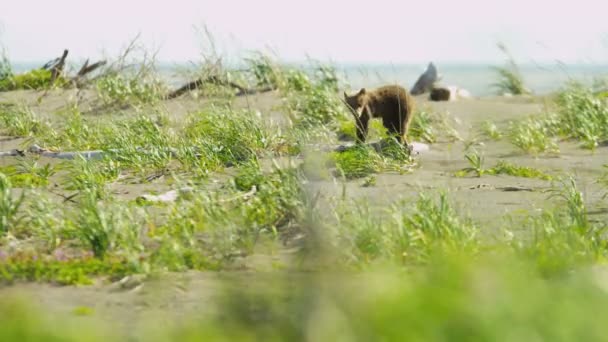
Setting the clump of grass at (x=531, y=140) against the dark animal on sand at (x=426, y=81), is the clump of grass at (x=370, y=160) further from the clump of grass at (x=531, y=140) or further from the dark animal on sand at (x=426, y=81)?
the dark animal on sand at (x=426, y=81)

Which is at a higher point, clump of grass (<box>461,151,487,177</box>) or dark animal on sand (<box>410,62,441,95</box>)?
clump of grass (<box>461,151,487,177</box>)

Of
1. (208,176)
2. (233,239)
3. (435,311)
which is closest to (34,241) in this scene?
(233,239)

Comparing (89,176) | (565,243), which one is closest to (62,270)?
(89,176)

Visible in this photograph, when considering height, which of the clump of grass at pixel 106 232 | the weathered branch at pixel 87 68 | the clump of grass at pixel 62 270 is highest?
the weathered branch at pixel 87 68

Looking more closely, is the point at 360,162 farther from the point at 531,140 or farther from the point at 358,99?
the point at 531,140

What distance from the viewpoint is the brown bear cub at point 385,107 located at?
9.98 meters

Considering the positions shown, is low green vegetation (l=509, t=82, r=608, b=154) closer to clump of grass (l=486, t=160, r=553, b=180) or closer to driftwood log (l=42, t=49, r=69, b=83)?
clump of grass (l=486, t=160, r=553, b=180)

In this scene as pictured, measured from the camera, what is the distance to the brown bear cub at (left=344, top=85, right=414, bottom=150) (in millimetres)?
9977

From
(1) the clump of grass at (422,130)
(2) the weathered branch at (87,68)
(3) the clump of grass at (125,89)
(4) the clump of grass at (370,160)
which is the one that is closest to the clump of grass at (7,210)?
(4) the clump of grass at (370,160)

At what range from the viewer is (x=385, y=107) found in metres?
10.1

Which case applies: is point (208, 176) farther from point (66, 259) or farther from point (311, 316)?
point (311, 316)

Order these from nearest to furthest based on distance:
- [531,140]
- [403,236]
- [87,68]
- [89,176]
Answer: [403,236]
[89,176]
[531,140]
[87,68]

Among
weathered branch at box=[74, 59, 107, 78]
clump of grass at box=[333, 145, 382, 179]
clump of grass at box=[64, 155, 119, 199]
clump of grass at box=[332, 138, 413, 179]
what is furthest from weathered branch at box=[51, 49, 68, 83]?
clump of grass at box=[333, 145, 382, 179]

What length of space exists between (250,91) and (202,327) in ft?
39.9
